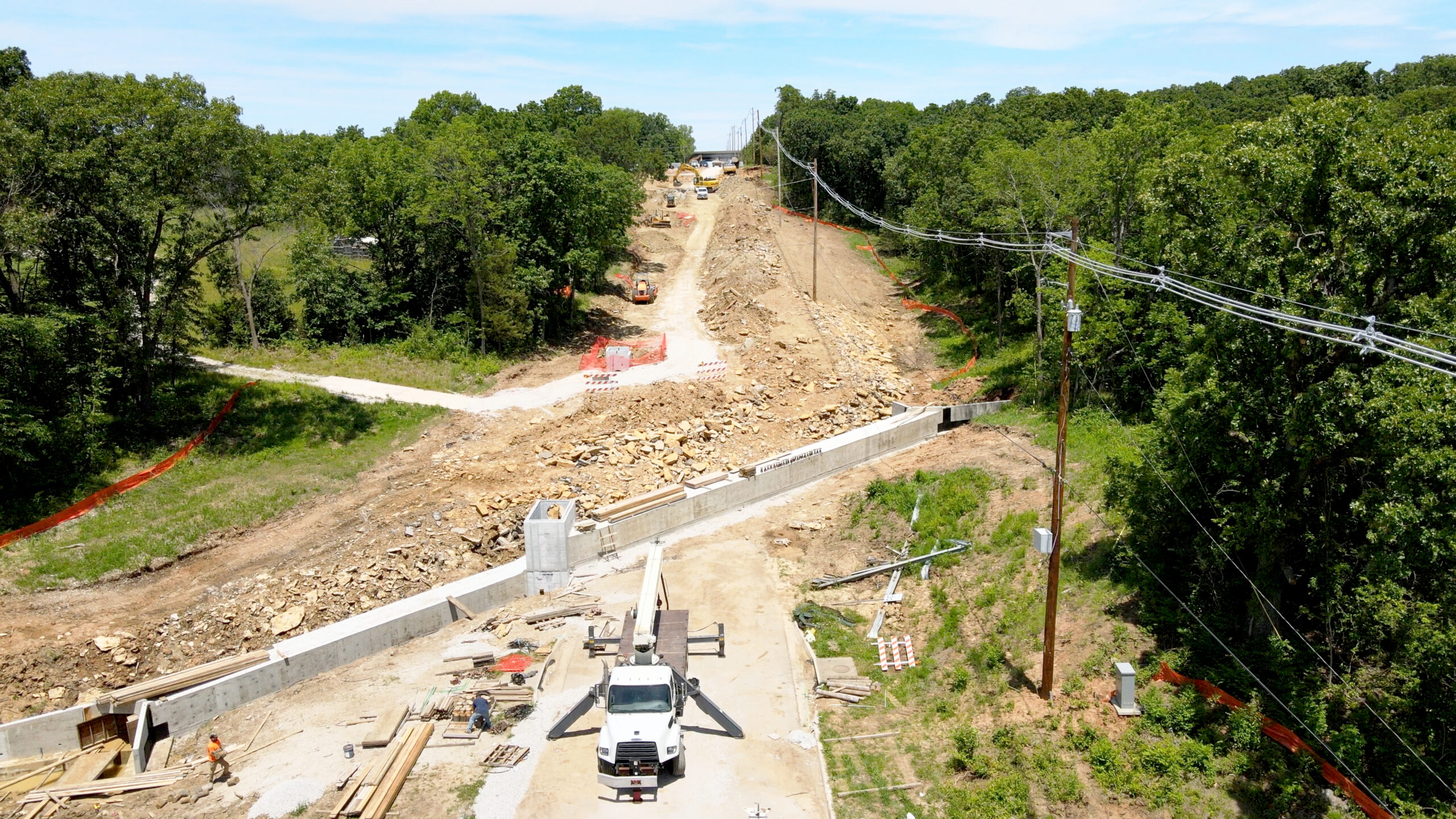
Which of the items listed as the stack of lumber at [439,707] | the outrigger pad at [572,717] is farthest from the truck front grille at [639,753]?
the stack of lumber at [439,707]

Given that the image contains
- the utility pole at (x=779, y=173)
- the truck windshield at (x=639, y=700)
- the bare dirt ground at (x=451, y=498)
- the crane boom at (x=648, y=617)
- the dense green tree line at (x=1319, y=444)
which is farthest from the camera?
the utility pole at (x=779, y=173)

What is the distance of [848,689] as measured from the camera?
18.8 metres

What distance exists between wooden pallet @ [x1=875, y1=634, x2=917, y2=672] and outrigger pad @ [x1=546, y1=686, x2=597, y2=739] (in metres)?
4.29

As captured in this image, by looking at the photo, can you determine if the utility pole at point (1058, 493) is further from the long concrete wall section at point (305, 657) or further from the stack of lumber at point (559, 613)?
the long concrete wall section at point (305, 657)

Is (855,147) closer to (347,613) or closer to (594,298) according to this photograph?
(594,298)

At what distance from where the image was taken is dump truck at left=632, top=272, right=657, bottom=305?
5216 cm

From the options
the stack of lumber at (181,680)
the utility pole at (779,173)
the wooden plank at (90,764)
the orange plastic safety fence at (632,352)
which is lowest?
the wooden plank at (90,764)

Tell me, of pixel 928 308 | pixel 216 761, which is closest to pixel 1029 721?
pixel 216 761

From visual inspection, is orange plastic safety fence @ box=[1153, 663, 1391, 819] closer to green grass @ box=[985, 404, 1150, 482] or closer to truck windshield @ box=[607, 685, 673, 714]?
green grass @ box=[985, 404, 1150, 482]

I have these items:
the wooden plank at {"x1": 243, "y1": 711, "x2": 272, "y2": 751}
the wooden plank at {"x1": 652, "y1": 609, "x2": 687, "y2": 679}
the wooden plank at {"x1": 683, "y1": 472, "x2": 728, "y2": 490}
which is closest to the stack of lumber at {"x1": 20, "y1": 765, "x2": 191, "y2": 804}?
the wooden plank at {"x1": 243, "y1": 711, "x2": 272, "y2": 751}

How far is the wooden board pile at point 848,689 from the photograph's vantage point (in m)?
18.6

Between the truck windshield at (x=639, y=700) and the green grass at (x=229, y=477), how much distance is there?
49.0 ft

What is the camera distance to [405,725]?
1752cm

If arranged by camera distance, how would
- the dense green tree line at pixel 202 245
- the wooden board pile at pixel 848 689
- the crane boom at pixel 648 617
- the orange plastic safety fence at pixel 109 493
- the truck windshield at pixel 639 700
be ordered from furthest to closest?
the dense green tree line at pixel 202 245 < the orange plastic safety fence at pixel 109 493 < the wooden board pile at pixel 848 689 < the crane boom at pixel 648 617 < the truck windshield at pixel 639 700
